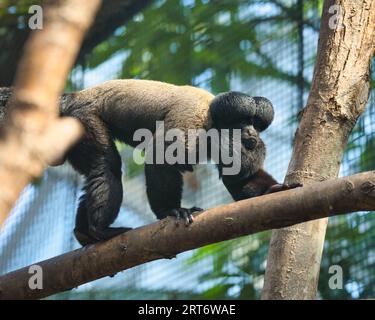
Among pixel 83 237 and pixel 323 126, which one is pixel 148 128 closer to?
pixel 83 237

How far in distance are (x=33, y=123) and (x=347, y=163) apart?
7960mm

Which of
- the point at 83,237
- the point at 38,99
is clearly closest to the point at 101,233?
the point at 83,237

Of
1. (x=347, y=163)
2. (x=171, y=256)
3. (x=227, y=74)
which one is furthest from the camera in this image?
(x=227, y=74)

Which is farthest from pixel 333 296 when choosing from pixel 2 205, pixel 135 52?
pixel 2 205

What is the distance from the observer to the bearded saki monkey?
17.3 feet

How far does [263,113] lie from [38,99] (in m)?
4.87

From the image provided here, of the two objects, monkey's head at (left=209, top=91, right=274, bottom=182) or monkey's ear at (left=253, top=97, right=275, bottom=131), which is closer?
monkey's head at (left=209, top=91, right=274, bottom=182)

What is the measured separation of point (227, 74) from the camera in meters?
9.57

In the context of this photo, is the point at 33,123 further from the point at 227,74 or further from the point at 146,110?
the point at 227,74

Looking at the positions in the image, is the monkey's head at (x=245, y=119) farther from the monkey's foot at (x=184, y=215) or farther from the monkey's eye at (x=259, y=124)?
the monkey's foot at (x=184, y=215)

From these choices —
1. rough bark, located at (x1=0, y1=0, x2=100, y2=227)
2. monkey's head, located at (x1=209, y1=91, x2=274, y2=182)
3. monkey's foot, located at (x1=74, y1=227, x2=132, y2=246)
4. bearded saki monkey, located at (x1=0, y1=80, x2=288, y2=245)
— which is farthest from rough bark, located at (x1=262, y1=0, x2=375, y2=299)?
rough bark, located at (x1=0, y1=0, x2=100, y2=227)

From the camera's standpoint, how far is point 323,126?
15.6 ft

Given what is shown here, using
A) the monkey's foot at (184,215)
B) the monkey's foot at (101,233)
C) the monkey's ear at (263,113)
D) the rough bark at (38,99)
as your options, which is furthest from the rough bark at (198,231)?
the rough bark at (38,99)

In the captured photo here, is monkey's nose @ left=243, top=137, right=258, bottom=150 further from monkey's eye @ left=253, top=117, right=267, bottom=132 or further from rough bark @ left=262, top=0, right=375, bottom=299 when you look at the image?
rough bark @ left=262, top=0, right=375, bottom=299
